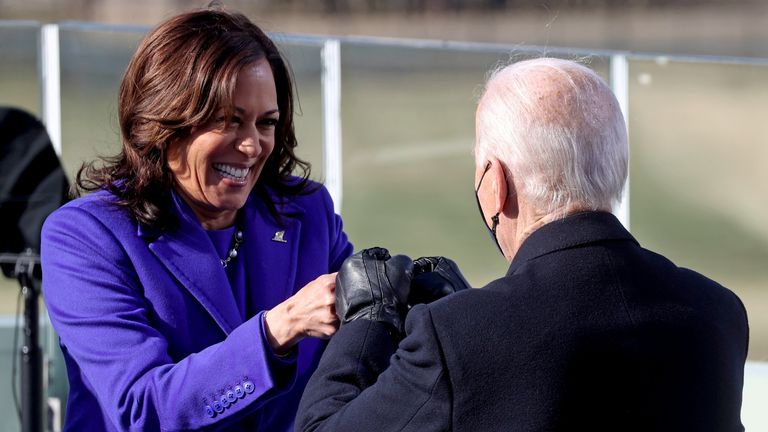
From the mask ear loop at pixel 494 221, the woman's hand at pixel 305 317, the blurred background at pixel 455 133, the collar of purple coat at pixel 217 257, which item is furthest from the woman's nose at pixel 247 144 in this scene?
the mask ear loop at pixel 494 221

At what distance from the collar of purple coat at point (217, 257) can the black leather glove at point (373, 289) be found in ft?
1.07

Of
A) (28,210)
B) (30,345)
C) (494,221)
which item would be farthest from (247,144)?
(28,210)

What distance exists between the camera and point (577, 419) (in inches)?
61.9

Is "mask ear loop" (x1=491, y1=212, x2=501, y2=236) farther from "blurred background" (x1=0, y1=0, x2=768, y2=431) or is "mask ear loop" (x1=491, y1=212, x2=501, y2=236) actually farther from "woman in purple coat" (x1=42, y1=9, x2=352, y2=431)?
"blurred background" (x1=0, y1=0, x2=768, y2=431)

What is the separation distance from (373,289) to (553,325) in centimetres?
40

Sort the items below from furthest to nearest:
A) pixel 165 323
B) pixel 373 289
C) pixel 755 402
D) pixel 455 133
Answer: pixel 455 133, pixel 755 402, pixel 165 323, pixel 373 289

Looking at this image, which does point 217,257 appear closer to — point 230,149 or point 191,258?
point 191,258

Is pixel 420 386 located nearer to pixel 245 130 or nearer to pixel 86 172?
pixel 245 130

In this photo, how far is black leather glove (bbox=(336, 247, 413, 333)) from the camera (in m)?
1.87

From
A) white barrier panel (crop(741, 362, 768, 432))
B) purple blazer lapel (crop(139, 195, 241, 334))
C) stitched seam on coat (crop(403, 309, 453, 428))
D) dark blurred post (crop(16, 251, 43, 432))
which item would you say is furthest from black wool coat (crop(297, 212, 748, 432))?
white barrier panel (crop(741, 362, 768, 432))

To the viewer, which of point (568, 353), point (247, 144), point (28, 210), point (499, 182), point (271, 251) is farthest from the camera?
point (28, 210)

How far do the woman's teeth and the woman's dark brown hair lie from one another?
9cm

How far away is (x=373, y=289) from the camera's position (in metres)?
1.89

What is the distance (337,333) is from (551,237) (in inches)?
15.5
